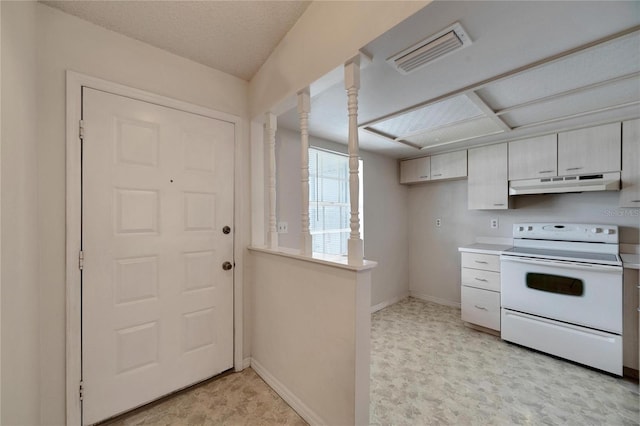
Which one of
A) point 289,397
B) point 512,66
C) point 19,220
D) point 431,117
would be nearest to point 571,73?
point 512,66

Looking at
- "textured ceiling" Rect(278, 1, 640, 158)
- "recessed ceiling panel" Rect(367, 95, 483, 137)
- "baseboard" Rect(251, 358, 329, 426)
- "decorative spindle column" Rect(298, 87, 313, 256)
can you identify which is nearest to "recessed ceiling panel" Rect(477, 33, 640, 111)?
"textured ceiling" Rect(278, 1, 640, 158)

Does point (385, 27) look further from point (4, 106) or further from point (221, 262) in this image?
point (221, 262)

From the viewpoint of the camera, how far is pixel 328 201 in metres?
3.13

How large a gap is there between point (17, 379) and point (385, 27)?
2.25 metres

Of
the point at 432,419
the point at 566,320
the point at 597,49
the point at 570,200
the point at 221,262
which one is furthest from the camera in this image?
the point at 570,200

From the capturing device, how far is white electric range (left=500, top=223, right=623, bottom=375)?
210 centimetres

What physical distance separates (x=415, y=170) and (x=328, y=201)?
1.60 m

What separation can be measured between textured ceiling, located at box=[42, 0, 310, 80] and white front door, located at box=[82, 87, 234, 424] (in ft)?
1.46

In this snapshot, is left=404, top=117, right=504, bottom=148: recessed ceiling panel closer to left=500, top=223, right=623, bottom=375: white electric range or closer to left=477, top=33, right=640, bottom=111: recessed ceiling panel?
left=477, top=33, right=640, bottom=111: recessed ceiling panel

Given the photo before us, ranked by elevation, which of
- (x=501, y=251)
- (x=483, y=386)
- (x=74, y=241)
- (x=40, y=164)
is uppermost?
(x=40, y=164)

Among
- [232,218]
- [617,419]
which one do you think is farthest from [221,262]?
[617,419]

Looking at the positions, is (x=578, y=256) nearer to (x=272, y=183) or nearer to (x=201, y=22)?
(x=272, y=183)

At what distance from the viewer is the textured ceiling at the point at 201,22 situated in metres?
1.49

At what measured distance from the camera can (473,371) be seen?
2.14 meters
